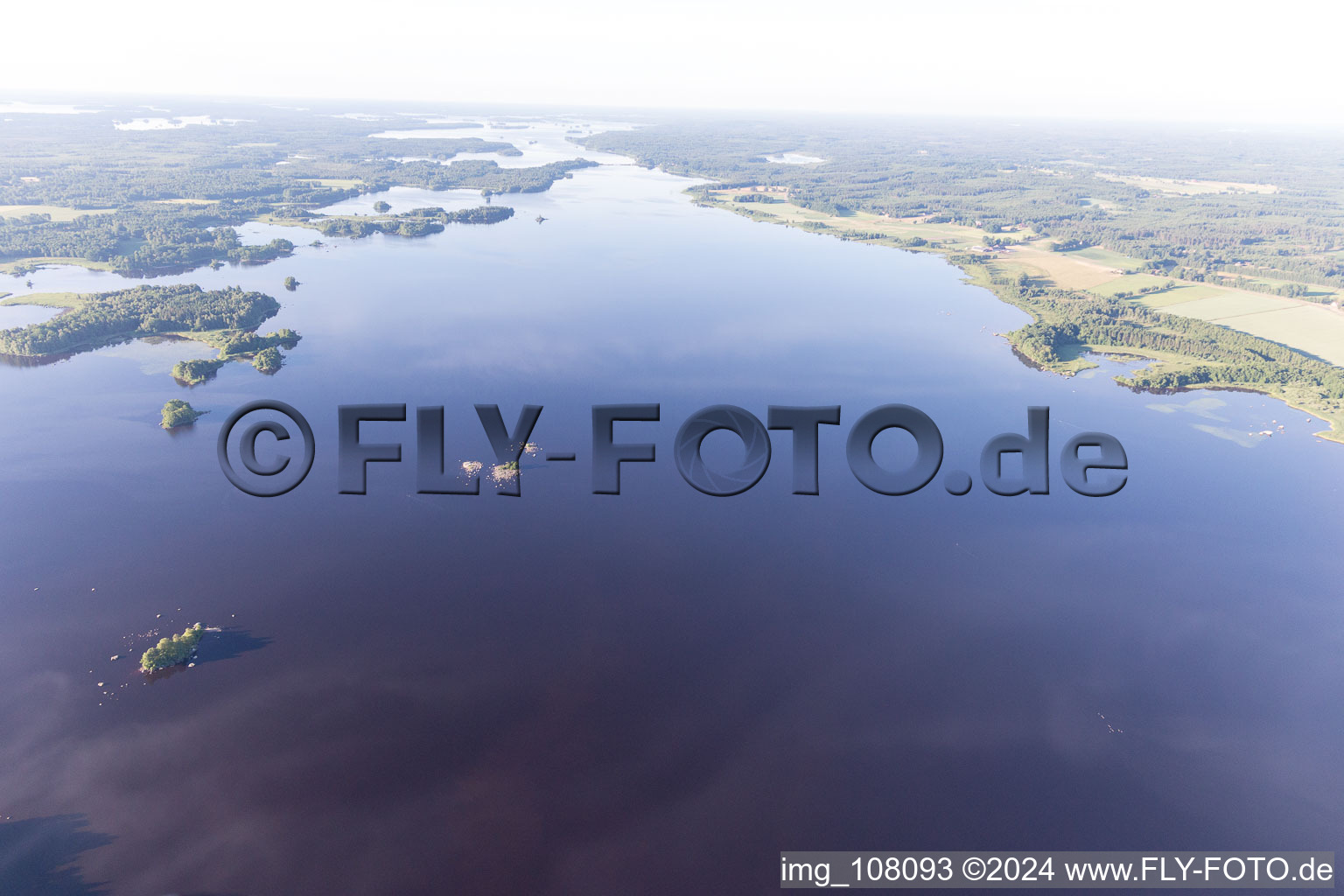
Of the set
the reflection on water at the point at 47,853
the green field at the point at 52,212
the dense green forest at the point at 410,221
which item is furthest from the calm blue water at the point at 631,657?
the green field at the point at 52,212

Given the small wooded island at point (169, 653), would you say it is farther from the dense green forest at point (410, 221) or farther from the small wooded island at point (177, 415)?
the dense green forest at point (410, 221)

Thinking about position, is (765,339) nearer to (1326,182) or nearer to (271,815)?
(271,815)

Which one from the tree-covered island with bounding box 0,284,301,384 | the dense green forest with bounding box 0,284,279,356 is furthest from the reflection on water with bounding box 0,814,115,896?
the dense green forest with bounding box 0,284,279,356

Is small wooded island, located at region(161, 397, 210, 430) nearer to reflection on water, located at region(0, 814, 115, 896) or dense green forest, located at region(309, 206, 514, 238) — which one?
reflection on water, located at region(0, 814, 115, 896)

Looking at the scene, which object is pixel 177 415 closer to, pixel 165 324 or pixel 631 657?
pixel 165 324

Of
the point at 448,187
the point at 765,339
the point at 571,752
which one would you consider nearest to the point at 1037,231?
the point at 765,339
